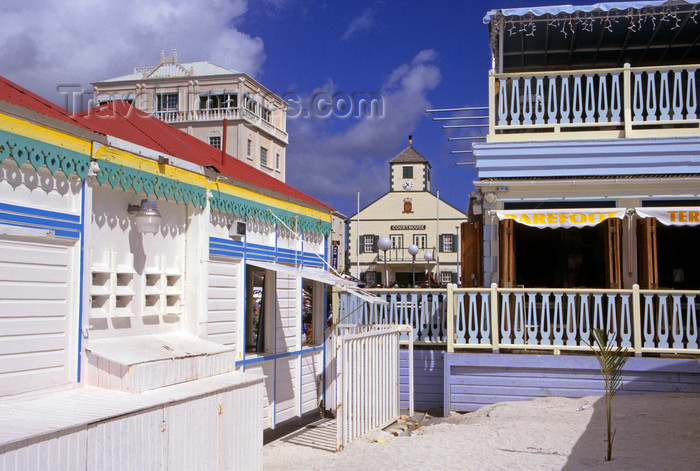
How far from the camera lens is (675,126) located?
→ 1127 cm

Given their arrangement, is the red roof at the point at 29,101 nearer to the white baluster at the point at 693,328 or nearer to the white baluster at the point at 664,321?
the white baluster at the point at 664,321

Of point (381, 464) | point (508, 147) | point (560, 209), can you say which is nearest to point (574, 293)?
point (560, 209)

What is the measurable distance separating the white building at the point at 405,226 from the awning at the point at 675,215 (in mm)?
43657

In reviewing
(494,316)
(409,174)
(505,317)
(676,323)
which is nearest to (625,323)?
(676,323)

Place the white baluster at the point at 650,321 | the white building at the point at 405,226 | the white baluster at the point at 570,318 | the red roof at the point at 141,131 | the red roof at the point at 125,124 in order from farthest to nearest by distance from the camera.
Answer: the white building at the point at 405,226, the white baluster at the point at 570,318, the white baluster at the point at 650,321, the red roof at the point at 141,131, the red roof at the point at 125,124

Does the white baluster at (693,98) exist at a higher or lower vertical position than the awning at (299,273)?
higher

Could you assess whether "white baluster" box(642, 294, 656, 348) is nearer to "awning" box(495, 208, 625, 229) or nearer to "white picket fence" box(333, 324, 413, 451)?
"awning" box(495, 208, 625, 229)

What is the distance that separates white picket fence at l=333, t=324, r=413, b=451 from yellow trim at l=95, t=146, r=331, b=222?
2.04m

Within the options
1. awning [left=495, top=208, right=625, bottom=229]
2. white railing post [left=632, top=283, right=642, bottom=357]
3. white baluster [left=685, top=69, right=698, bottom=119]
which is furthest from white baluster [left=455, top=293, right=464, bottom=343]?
white baluster [left=685, top=69, right=698, bottom=119]

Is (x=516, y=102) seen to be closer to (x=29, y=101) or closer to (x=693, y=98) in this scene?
(x=693, y=98)

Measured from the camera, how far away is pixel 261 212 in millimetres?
8773

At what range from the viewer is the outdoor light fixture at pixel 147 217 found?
6.20m

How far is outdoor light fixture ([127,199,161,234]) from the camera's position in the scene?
6199 mm

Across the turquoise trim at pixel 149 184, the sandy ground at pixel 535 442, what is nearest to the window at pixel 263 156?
the sandy ground at pixel 535 442
